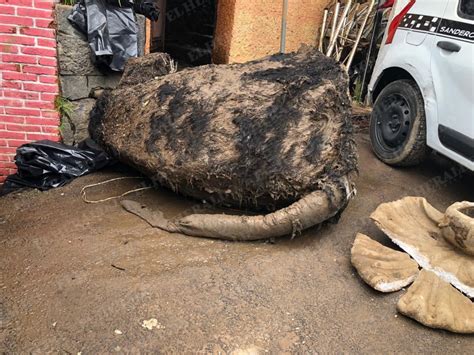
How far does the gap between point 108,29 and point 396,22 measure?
313 centimetres

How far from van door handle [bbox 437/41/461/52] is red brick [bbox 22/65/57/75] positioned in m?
3.73

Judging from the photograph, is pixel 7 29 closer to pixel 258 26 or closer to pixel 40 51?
pixel 40 51

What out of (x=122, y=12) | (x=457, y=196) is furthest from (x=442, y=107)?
(x=122, y=12)

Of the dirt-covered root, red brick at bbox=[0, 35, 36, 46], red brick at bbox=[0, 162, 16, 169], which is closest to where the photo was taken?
the dirt-covered root

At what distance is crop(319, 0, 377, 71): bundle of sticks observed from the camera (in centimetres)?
676

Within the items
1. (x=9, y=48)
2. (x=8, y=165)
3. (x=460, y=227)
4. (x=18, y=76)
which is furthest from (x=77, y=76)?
(x=460, y=227)

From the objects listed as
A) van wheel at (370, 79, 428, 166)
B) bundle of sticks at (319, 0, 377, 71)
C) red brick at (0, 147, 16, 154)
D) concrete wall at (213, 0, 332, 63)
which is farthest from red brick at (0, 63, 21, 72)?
bundle of sticks at (319, 0, 377, 71)

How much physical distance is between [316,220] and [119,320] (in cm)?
153

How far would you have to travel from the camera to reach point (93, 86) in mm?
4500

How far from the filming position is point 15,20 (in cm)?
380

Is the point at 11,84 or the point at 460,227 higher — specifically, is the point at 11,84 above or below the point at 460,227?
above

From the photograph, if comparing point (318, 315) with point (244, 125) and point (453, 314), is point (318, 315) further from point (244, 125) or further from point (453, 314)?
point (244, 125)

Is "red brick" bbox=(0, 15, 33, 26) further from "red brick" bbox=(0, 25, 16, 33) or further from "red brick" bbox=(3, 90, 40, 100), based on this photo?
"red brick" bbox=(3, 90, 40, 100)

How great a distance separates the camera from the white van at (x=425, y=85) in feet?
11.8
